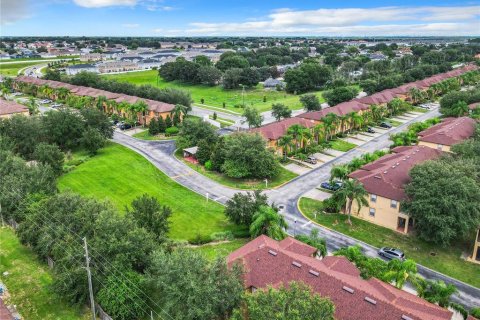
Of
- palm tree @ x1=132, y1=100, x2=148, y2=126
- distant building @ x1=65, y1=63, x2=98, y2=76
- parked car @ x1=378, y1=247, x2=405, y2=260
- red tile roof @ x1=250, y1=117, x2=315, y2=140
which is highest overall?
distant building @ x1=65, y1=63, x2=98, y2=76

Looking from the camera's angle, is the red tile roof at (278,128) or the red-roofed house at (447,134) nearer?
the red-roofed house at (447,134)

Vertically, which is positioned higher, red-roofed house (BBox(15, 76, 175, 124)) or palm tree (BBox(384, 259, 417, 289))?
red-roofed house (BBox(15, 76, 175, 124))

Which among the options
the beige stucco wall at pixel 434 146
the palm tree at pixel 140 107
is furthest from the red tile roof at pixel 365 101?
the palm tree at pixel 140 107

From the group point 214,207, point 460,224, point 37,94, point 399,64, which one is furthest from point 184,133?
point 399,64

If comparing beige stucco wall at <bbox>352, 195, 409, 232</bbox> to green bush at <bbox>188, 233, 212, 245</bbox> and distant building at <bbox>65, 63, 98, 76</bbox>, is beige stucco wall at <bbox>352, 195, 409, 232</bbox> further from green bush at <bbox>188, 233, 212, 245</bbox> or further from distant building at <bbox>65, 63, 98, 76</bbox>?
distant building at <bbox>65, 63, 98, 76</bbox>

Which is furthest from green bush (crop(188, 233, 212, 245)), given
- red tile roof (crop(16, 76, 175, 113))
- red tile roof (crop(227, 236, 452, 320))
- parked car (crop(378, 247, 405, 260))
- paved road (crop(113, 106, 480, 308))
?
red tile roof (crop(16, 76, 175, 113))

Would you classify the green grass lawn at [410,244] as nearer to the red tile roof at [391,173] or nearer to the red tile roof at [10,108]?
the red tile roof at [391,173]

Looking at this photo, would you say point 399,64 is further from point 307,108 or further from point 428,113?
point 307,108
